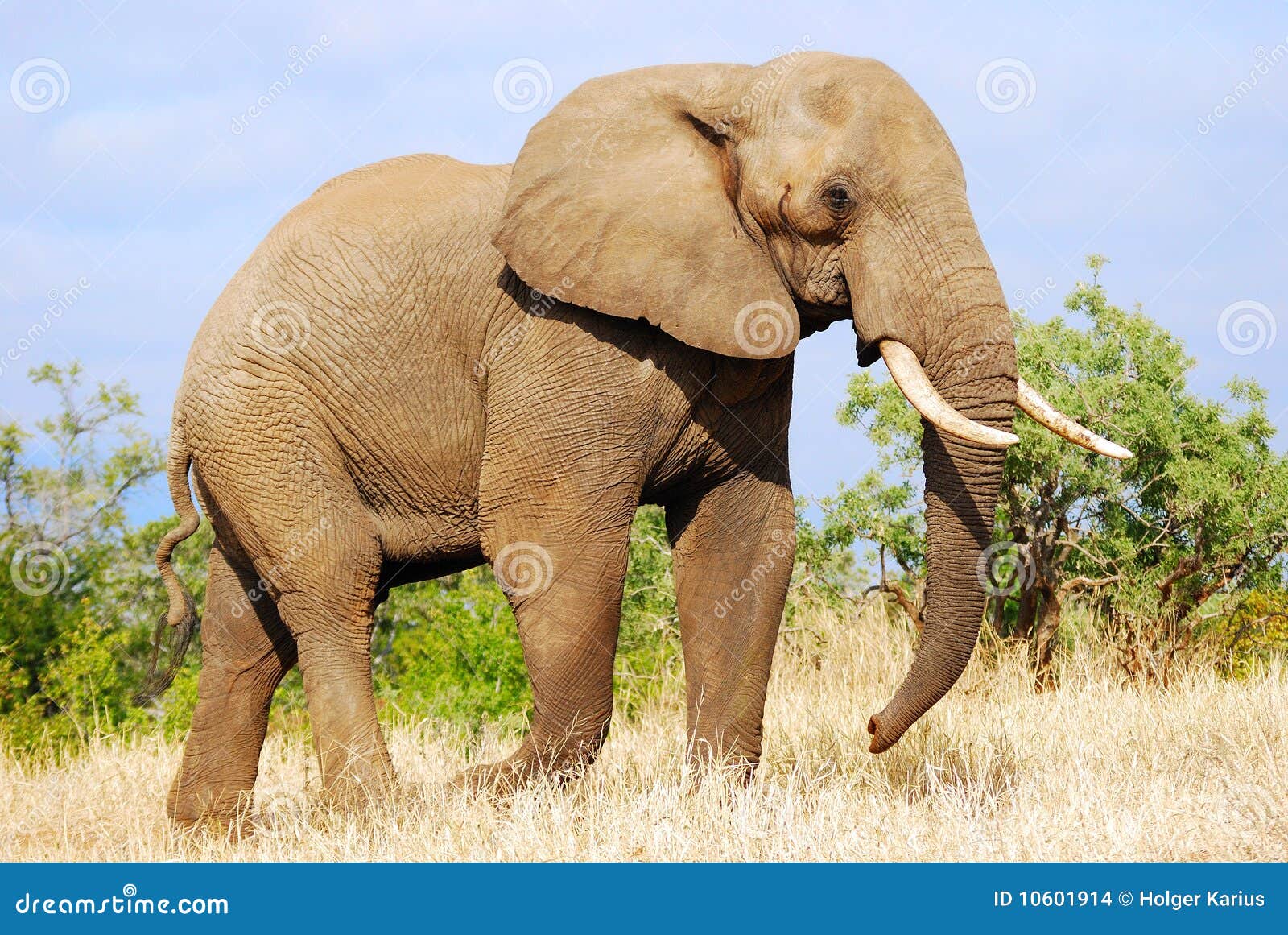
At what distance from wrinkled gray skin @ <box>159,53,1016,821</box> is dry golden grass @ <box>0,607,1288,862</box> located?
0.43m

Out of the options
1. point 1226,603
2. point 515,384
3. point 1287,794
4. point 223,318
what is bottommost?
point 1287,794

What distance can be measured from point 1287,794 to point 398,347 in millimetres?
4375

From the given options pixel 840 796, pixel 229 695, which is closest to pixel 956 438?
pixel 840 796

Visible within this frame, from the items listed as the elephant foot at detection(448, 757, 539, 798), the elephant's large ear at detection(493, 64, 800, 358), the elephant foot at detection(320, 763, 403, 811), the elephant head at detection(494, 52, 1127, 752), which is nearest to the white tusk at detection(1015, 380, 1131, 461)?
the elephant head at detection(494, 52, 1127, 752)

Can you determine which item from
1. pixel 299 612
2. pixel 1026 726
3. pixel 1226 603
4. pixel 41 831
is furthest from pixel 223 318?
pixel 1226 603

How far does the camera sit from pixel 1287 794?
6.66 metres

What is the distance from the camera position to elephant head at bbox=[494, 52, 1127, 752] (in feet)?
20.4

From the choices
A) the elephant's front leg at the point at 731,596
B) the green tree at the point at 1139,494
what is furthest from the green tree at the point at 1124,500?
the elephant's front leg at the point at 731,596

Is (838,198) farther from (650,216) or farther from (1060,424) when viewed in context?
(1060,424)

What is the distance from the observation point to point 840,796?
677cm

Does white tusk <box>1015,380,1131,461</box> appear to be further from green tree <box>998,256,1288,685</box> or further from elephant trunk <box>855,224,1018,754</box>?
green tree <box>998,256,1288,685</box>

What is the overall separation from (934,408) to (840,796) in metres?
1.82

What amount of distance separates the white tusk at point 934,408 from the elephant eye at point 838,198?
0.65m

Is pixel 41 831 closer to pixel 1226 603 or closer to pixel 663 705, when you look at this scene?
pixel 663 705
